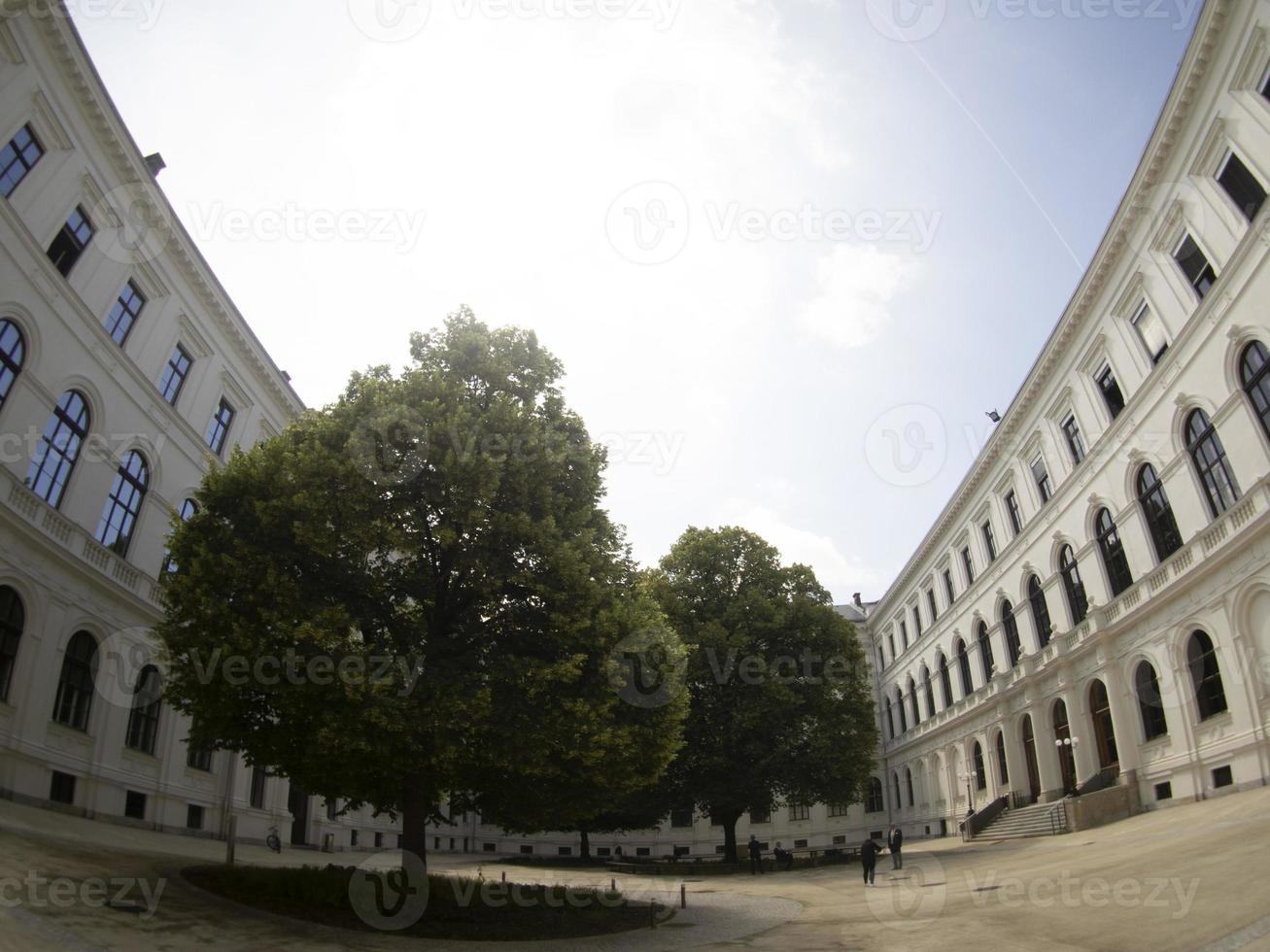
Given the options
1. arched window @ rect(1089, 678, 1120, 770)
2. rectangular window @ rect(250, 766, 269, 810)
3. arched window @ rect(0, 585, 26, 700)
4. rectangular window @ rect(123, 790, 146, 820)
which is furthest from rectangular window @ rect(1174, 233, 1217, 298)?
rectangular window @ rect(250, 766, 269, 810)

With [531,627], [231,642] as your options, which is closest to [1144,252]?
[531,627]

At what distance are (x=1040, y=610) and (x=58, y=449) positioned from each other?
37784 mm

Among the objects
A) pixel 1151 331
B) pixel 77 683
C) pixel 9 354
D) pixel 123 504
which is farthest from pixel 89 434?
pixel 1151 331

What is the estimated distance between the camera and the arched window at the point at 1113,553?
28375mm

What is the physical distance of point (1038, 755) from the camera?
3341 cm

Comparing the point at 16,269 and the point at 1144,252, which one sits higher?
the point at 1144,252

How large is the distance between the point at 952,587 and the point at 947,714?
753 centimetres

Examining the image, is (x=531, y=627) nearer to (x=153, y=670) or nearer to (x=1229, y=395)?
(x=153, y=670)

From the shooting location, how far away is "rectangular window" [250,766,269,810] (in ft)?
Result: 95.1

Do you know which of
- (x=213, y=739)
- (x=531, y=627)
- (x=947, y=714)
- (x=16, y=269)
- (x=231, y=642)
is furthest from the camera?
(x=947, y=714)

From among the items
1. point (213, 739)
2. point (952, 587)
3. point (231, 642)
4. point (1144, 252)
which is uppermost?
point (1144, 252)

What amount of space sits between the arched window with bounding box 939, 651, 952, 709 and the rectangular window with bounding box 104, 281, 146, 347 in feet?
147

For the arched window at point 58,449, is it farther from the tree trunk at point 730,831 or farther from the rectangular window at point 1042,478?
the rectangular window at point 1042,478

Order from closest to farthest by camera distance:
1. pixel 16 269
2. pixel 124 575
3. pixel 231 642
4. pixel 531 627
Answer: pixel 231 642, pixel 531 627, pixel 16 269, pixel 124 575
